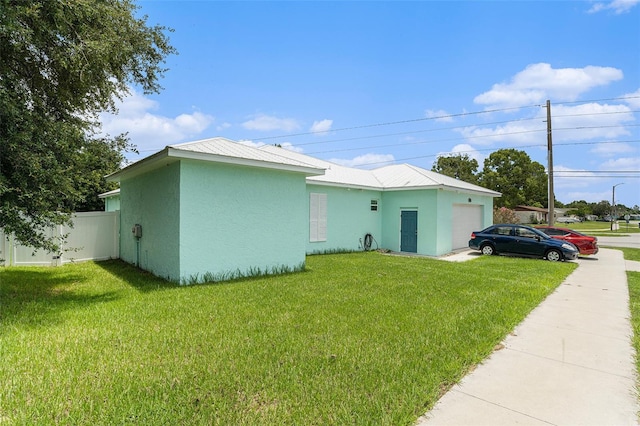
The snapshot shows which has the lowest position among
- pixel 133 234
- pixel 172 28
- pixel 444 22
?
pixel 133 234

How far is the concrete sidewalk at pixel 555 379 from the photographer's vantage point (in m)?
2.85

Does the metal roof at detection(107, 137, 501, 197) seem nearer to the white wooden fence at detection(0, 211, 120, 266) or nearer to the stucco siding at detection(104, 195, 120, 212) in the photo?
the white wooden fence at detection(0, 211, 120, 266)

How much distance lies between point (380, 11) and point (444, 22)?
2.22 meters

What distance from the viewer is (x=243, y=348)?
401cm

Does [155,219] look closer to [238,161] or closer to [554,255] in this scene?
[238,161]

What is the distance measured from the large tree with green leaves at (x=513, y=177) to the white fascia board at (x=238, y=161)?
1584 inches

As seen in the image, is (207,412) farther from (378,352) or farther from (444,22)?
(444,22)

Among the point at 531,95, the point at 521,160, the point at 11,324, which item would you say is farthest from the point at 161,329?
the point at 521,160

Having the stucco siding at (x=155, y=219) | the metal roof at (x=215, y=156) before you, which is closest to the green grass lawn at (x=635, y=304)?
the metal roof at (x=215, y=156)

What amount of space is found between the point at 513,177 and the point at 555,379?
46487 mm

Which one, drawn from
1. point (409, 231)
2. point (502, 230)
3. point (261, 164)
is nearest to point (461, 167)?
point (502, 230)

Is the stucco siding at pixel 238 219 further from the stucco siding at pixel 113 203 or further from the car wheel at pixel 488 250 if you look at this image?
the stucco siding at pixel 113 203

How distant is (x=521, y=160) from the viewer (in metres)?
43.5

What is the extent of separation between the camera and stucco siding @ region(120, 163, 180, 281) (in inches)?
301
